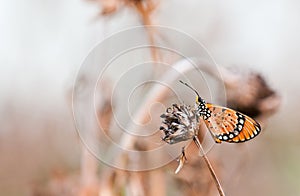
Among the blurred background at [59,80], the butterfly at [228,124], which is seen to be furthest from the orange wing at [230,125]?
the blurred background at [59,80]

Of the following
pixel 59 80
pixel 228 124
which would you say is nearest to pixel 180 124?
pixel 228 124

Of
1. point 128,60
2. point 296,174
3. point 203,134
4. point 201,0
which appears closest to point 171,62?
point 128,60

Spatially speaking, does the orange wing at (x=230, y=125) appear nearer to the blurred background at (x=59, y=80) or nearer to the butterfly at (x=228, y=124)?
the butterfly at (x=228, y=124)

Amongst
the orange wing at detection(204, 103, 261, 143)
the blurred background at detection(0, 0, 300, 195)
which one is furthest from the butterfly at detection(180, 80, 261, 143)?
the blurred background at detection(0, 0, 300, 195)

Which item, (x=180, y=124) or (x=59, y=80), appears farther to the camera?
(x=59, y=80)

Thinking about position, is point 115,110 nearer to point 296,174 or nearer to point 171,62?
point 171,62

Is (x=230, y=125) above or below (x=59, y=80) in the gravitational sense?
below

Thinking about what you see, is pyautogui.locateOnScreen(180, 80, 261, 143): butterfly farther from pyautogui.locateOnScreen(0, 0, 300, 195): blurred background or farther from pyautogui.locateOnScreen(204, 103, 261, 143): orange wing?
pyautogui.locateOnScreen(0, 0, 300, 195): blurred background

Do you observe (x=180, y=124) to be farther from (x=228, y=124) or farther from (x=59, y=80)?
(x=59, y=80)
